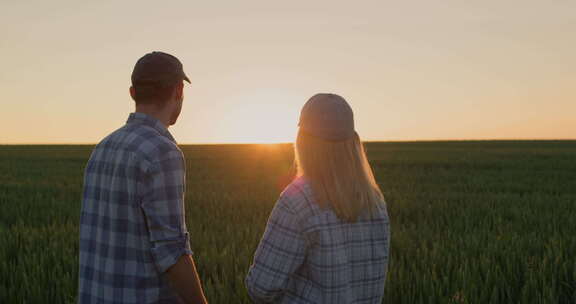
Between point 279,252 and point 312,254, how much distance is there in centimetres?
15

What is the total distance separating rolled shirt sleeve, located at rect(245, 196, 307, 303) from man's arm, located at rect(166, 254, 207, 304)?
0.89ft

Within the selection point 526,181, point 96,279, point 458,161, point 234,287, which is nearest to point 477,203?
point 526,181

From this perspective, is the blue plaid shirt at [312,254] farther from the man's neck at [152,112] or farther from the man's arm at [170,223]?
the man's neck at [152,112]

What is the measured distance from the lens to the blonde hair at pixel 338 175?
210 cm

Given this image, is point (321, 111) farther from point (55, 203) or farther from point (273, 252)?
point (55, 203)

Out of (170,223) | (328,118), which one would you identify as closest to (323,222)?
(328,118)

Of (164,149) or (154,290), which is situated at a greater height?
(164,149)

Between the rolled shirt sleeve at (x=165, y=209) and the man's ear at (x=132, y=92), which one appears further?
the man's ear at (x=132, y=92)

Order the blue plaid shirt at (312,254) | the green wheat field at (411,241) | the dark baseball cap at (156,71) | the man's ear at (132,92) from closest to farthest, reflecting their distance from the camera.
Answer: the blue plaid shirt at (312,254) < the dark baseball cap at (156,71) < the man's ear at (132,92) < the green wheat field at (411,241)

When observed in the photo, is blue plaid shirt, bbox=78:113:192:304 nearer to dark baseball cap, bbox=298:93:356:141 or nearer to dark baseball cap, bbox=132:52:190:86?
dark baseball cap, bbox=132:52:190:86

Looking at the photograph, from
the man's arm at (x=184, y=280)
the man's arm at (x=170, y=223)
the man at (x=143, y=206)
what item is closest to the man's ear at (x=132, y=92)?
the man at (x=143, y=206)

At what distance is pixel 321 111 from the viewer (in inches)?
86.0

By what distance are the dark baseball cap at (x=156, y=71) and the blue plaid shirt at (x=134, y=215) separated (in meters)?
0.17

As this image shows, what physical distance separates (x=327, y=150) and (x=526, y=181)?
644 inches
